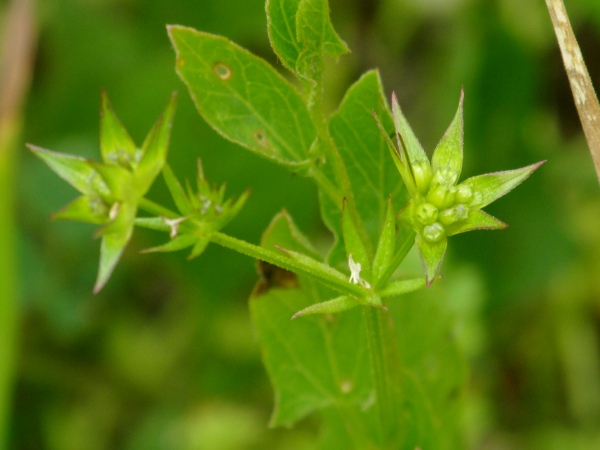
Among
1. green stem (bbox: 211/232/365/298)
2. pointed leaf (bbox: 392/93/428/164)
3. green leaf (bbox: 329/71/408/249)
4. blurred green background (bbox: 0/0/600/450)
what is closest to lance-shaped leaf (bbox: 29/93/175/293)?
green stem (bbox: 211/232/365/298)

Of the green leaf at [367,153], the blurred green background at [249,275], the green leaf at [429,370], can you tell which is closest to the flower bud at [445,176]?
the green leaf at [367,153]

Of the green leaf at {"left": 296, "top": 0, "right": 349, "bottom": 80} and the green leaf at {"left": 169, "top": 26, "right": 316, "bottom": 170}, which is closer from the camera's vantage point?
the green leaf at {"left": 296, "top": 0, "right": 349, "bottom": 80}

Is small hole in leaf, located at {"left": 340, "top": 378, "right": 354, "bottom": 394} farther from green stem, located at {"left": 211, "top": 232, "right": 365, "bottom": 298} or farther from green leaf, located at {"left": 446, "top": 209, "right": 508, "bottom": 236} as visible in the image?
green leaf, located at {"left": 446, "top": 209, "right": 508, "bottom": 236}

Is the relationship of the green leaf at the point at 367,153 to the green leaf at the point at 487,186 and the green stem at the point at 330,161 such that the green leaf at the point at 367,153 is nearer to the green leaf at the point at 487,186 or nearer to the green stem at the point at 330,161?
the green stem at the point at 330,161

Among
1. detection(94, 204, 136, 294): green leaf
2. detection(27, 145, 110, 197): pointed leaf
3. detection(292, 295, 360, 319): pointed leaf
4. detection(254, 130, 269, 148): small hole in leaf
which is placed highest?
detection(254, 130, 269, 148): small hole in leaf

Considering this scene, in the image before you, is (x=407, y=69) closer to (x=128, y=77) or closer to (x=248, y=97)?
(x=128, y=77)

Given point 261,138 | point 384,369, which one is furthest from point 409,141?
point 384,369

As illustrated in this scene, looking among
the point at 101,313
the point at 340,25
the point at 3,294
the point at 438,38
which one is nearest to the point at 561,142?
the point at 438,38
